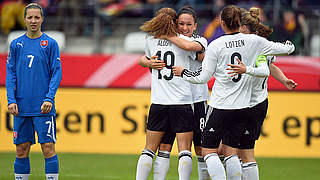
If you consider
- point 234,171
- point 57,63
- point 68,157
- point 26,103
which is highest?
point 57,63

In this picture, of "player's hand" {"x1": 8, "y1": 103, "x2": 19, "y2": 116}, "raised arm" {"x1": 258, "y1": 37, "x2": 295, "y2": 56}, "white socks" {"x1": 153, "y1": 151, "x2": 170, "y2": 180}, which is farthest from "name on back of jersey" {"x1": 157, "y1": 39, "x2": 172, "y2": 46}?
"player's hand" {"x1": 8, "y1": 103, "x2": 19, "y2": 116}

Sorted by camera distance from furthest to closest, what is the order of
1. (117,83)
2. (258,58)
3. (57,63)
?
(117,83) < (57,63) < (258,58)

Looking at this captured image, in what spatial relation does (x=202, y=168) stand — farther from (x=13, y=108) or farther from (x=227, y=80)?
(x=13, y=108)

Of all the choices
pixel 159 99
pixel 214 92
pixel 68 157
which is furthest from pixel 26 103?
pixel 68 157

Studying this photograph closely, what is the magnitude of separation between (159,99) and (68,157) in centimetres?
484

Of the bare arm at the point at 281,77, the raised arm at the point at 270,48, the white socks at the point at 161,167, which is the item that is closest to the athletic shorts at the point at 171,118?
the white socks at the point at 161,167

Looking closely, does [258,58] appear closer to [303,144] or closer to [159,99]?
[159,99]

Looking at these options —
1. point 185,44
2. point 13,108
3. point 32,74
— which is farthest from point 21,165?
point 185,44

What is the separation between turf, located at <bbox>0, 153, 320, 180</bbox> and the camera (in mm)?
9375

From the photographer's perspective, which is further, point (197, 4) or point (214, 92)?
point (197, 4)

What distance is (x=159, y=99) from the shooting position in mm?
7211

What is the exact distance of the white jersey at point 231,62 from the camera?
6680mm

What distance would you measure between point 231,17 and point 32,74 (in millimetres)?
2374

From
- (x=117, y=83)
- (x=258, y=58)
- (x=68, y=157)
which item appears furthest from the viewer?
(x=117, y=83)
